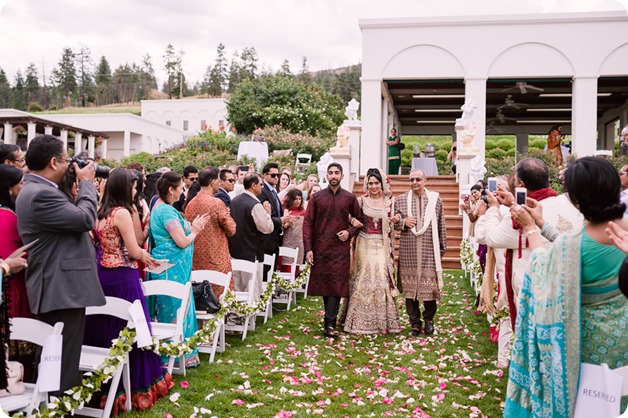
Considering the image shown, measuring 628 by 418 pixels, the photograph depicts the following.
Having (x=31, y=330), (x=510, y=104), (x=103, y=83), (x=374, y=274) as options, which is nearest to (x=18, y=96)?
(x=103, y=83)

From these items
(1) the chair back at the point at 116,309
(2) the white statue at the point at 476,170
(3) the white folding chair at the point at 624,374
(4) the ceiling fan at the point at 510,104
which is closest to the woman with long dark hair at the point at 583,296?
(3) the white folding chair at the point at 624,374

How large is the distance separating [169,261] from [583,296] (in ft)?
12.5

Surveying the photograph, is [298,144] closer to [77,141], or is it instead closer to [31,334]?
[77,141]

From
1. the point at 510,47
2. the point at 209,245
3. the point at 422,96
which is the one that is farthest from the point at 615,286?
the point at 422,96

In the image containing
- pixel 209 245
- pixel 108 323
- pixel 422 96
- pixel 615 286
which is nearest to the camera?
pixel 615 286

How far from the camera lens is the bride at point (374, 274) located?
7.27 m

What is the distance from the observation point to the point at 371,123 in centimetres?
1842

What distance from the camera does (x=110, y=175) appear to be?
15.5 feet

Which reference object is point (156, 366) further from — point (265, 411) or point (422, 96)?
point (422, 96)

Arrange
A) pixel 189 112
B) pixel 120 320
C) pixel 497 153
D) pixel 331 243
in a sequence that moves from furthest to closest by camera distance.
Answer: pixel 189 112 → pixel 497 153 → pixel 331 243 → pixel 120 320

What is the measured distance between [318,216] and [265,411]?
3.13 m

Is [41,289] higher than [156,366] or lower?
higher

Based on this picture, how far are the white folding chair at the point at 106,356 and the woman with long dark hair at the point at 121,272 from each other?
11 cm

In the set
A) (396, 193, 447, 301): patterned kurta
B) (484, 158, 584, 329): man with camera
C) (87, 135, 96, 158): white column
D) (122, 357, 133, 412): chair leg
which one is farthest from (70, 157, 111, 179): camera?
(87, 135, 96, 158): white column
